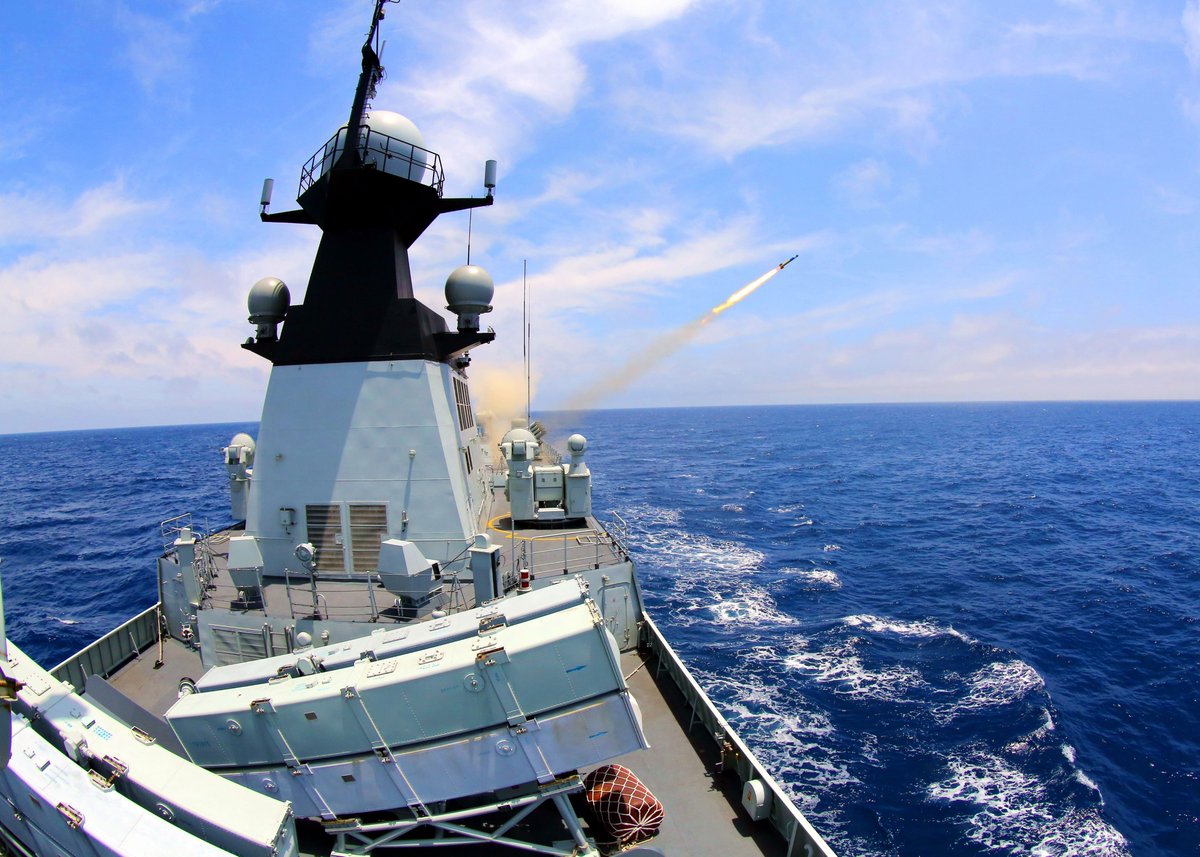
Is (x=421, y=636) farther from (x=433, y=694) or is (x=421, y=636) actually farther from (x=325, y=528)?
(x=325, y=528)

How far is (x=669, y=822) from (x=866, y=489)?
53.8 metres

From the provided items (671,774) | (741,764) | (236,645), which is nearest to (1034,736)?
(741,764)

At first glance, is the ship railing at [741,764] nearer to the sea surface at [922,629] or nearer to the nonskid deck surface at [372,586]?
the nonskid deck surface at [372,586]

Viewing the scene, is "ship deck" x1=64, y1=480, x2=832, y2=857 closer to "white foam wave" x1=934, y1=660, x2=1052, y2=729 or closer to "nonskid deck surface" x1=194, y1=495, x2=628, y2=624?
"nonskid deck surface" x1=194, y1=495, x2=628, y2=624

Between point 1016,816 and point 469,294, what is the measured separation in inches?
652

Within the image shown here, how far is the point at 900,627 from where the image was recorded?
2333 cm

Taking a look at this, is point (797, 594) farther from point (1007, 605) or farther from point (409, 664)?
point (409, 664)

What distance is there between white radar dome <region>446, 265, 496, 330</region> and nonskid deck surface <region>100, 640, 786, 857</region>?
8915 mm

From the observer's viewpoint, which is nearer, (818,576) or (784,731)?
(784,731)

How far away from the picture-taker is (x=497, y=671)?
22.7 ft

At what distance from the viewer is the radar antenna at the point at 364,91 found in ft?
44.7

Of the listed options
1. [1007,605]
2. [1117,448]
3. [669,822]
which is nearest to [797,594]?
[1007,605]

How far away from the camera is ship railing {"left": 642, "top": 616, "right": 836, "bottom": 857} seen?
7.63m

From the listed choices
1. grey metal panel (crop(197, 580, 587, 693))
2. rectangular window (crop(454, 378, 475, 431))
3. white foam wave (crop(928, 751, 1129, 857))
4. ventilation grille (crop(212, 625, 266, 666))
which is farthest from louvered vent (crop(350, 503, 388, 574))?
white foam wave (crop(928, 751, 1129, 857))
